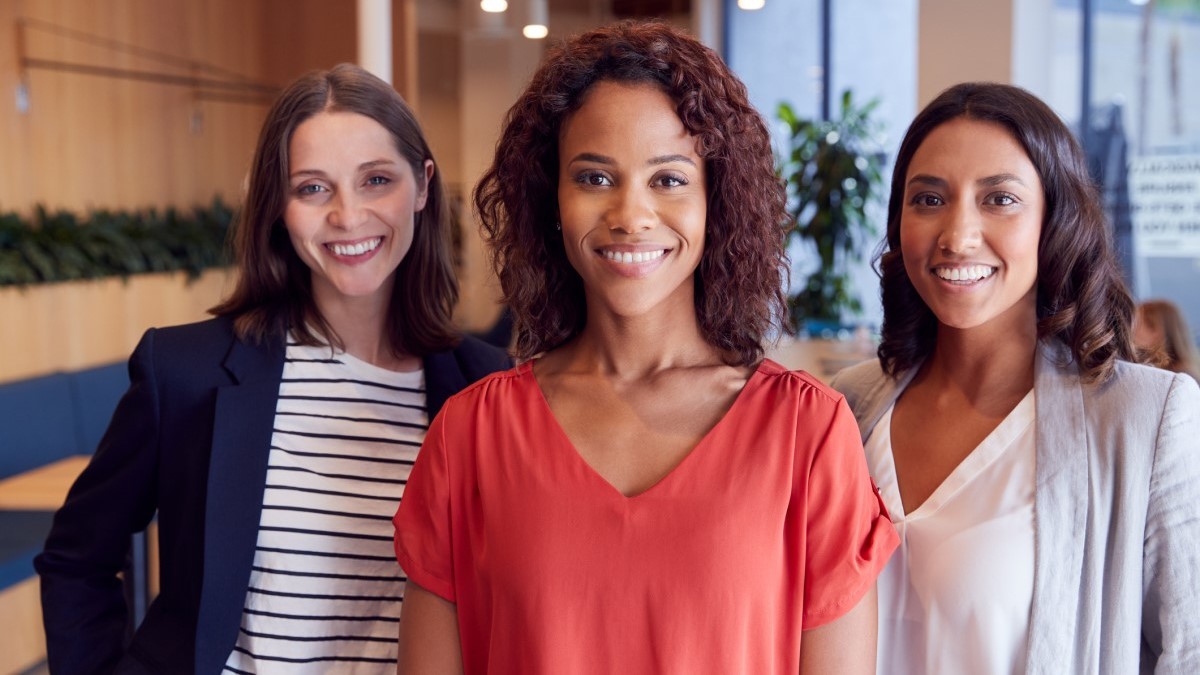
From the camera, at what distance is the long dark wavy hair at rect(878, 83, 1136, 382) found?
1624 millimetres

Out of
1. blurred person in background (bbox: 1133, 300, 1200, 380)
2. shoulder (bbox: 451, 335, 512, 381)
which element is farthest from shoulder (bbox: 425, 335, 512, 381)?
blurred person in background (bbox: 1133, 300, 1200, 380)

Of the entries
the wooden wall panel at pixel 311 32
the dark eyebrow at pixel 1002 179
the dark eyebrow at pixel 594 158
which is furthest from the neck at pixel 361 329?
the wooden wall panel at pixel 311 32

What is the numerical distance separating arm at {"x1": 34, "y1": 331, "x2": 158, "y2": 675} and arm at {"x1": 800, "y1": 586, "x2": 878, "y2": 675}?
1.06m

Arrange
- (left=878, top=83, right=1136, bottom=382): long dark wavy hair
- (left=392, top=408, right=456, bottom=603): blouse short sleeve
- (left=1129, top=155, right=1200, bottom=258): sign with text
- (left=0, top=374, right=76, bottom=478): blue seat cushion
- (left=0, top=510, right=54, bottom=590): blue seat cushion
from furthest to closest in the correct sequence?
(left=1129, top=155, right=1200, bottom=258): sign with text
(left=0, top=374, right=76, bottom=478): blue seat cushion
(left=0, top=510, right=54, bottom=590): blue seat cushion
(left=878, top=83, right=1136, bottom=382): long dark wavy hair
(left=392, top=408, right=456, bottom=603): blouse short sleeve

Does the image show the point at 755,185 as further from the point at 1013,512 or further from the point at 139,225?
the point at 139,225

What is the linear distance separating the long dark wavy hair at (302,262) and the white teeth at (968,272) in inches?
32.4

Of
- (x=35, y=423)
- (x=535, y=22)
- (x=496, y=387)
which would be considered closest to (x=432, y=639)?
(x=496, y=387)

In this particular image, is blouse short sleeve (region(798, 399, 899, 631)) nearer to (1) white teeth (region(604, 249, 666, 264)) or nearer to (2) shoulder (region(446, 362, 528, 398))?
(1) white teeth (region(604, 249, 666, 264))

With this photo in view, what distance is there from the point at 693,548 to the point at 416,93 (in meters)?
8.96

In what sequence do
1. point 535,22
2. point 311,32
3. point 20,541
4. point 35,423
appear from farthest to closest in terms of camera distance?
1. point 535,22
2. point 311,32
3. point 35,423
4. point 20,541

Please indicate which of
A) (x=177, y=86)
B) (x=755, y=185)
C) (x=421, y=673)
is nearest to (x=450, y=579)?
(x=421, y=673)

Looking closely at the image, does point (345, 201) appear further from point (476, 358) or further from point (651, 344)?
point (651, 344)

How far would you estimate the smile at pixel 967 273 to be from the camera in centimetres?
161

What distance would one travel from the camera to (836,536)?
1.33 m
